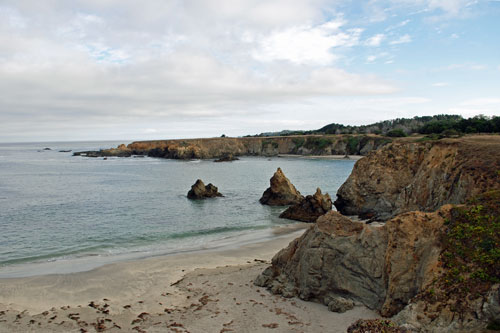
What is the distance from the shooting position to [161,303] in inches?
524

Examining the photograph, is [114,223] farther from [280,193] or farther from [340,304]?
[340,304]

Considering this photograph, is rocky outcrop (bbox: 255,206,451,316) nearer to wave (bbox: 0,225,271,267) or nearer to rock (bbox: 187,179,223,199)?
wave (bbox: 0,225,271,267)

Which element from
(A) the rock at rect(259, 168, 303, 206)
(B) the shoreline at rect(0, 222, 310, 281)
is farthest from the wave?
(A) the rock at rect(259, 168, 303, 206)

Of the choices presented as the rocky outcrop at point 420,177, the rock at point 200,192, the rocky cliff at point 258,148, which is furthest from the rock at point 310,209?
the rocky cliff at point 258,148

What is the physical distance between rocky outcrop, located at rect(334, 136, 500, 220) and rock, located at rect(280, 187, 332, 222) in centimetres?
169

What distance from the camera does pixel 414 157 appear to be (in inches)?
1059

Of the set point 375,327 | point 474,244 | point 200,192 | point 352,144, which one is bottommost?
point 200,192

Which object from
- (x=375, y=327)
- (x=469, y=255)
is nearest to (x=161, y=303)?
(x=375, y=327)

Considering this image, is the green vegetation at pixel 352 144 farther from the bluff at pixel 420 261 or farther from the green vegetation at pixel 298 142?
the bluff at pixel 420 261

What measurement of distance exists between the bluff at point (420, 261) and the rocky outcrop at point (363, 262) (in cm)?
3

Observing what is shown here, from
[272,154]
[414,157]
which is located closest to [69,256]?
[414,157]

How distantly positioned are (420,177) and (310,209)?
33.9 ft

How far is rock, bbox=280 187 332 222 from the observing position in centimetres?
2961

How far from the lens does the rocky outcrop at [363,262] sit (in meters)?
10.5
